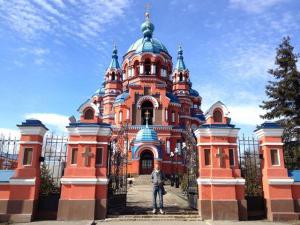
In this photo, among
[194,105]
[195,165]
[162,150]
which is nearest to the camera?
[195,165]

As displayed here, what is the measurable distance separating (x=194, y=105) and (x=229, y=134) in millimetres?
33300

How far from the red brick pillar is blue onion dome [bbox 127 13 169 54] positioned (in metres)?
26.4

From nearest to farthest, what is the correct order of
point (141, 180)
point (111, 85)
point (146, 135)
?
point (141, 180) → point (146, 135) → point (111, 85)

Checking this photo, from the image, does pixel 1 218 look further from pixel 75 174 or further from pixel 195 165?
pixel 195 165

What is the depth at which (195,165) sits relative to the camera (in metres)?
10.9

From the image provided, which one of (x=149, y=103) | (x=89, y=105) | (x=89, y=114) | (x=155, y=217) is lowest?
(x=155, y=217)

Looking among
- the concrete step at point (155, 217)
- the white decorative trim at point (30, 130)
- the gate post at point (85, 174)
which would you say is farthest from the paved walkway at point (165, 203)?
the white decorative trim at point (30, 130)

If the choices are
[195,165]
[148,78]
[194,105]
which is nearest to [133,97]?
[148,78]

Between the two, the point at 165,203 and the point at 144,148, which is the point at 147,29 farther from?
the point at 165,203

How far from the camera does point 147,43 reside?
3606cm

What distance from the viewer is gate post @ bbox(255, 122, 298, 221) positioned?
9617 millimetres

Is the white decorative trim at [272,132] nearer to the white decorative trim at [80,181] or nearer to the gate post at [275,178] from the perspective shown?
the gate post at [275,178]

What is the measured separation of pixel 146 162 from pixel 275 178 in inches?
828

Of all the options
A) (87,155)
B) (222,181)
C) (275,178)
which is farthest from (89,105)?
(275,178)
